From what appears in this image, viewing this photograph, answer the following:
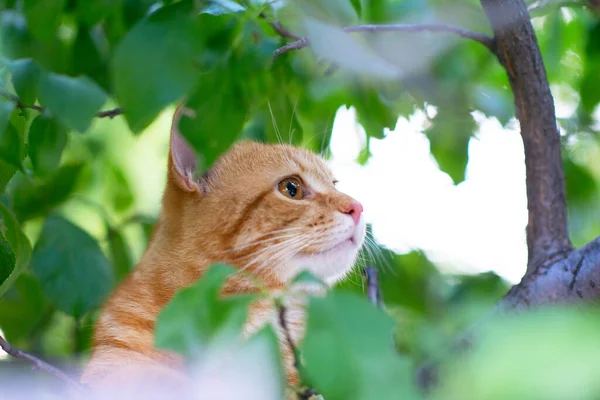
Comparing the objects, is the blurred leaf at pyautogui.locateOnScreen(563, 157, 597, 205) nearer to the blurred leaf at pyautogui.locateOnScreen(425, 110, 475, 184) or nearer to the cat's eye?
the blurred leaf at pyautogui.locateOnScreen(425, 110, 475, 184)

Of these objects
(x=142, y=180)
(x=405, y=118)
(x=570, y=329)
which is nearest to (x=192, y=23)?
(x=570, y=329)

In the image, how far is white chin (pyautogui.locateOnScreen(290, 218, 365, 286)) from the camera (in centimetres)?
202

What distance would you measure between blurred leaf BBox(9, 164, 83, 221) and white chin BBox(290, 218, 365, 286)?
879 mm

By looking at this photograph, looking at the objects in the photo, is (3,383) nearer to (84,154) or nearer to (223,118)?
(223,118)

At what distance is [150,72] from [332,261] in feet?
3.40

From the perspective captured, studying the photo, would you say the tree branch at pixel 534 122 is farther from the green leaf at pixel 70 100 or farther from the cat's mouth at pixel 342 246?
the green leaf at pixel 70 100

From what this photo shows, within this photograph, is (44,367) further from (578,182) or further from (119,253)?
(578,182)

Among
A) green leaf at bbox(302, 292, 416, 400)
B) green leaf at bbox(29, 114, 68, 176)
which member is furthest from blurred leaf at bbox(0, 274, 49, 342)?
green leaf at bbox(302, 292, 416, 400)

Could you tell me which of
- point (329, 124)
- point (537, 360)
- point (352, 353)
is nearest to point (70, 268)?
point (329, 124)

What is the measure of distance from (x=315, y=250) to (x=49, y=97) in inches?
34.4

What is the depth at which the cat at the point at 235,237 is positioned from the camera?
1.93 metres

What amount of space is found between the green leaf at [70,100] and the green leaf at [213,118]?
178 millimetres

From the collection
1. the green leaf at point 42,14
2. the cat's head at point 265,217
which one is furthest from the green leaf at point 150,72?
the cat's head at point 265,217

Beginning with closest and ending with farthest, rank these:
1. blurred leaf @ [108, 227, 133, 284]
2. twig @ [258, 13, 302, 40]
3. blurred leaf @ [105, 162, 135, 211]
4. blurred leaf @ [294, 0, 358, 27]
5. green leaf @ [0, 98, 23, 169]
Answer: blurred leaf @ [294, 0, 358, 27], green leaf @ [0, 98, 23, 169], twig @ [258, 13, 302, 40], blurred leaf @ [108, 227, 133, 284], blurred leaf @ [105, 162, 135, 211]
